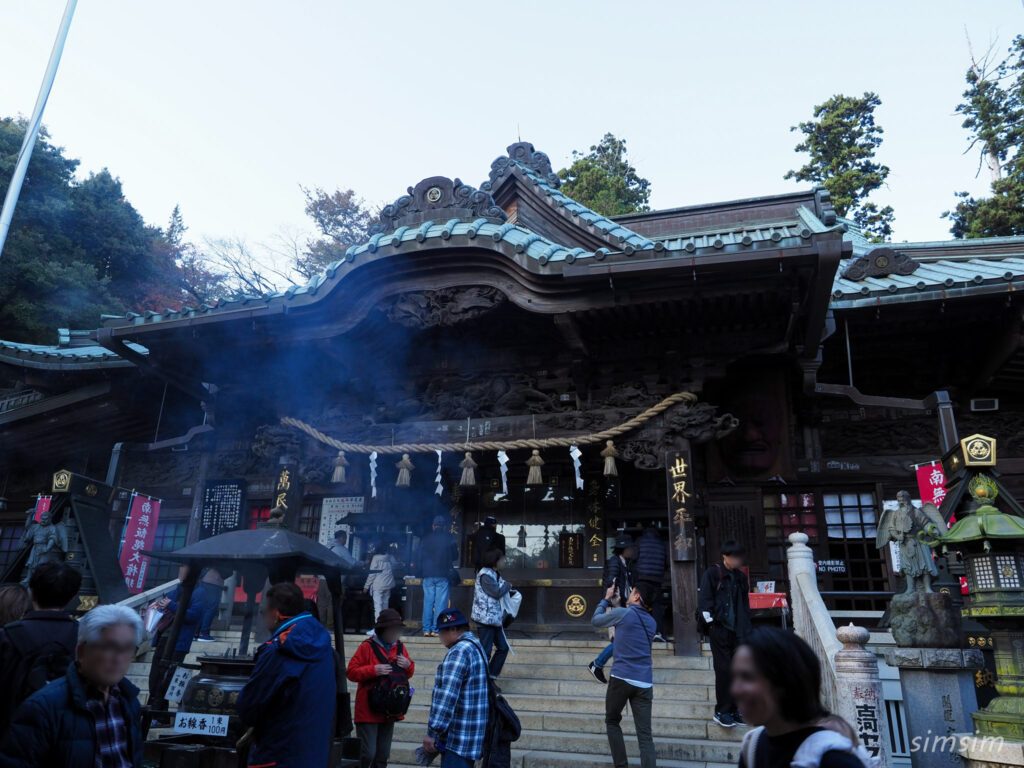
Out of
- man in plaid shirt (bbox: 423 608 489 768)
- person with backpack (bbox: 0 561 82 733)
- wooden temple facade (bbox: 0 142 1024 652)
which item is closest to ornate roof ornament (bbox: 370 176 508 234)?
wooden temple facade (bbox: 0 142 1024 652)

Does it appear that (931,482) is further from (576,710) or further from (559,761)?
(559,761)

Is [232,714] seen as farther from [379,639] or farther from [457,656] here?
[457,656]

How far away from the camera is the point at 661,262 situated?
30.0 feet

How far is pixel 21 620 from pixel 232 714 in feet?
6.38

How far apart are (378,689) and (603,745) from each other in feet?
8.15

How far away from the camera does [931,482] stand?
9.74m

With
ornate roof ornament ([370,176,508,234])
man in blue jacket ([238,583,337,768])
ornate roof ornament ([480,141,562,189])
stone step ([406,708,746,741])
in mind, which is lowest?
stone step ([406,708,746,741])

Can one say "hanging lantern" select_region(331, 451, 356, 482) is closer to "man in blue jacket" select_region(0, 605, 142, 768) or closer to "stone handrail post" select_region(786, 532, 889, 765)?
"stone handrail post" select_region(786, 532, 889, 765)

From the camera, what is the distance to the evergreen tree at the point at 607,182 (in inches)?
1136

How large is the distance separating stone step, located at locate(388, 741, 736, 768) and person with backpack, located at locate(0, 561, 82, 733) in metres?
3.89

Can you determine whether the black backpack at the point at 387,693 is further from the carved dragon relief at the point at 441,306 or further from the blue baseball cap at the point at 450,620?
the carved dragon relief at the point at 441,306

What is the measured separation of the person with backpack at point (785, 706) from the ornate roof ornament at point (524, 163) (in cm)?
1318

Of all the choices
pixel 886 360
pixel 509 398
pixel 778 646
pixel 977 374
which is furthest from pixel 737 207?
pixel 778 646

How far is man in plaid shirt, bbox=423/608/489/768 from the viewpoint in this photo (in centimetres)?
439
